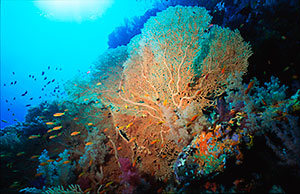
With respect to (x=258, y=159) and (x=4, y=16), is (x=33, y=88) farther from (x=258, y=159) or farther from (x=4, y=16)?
(x=258, y=159)

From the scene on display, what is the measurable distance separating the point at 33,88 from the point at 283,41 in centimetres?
11713

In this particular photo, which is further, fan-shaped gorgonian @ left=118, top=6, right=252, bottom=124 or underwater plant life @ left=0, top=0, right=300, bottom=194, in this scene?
fan-shaped gorgonian @ left=118, top=6, right=252, bottom=124

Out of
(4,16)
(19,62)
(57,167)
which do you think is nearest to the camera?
(57,167)

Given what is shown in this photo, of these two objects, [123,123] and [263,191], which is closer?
[263,191]

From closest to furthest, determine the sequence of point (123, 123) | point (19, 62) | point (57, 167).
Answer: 1. point (123, 123)
2. point (57, 167)
3. point (19, 62)

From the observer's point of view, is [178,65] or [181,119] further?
[178,65]

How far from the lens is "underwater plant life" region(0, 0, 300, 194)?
2312 mm

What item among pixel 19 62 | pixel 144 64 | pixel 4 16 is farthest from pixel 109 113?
pixel 19 62

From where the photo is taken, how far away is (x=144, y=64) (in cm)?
421

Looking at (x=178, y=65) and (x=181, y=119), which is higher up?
(x=178, y=65)

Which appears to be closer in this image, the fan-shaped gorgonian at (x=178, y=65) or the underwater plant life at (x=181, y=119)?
the underwater plant life at (x=181, y=119)

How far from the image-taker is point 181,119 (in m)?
3.27

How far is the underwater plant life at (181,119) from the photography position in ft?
7.59

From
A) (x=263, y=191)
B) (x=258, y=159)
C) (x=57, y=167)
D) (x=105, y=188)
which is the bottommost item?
(x=263, y=191)
